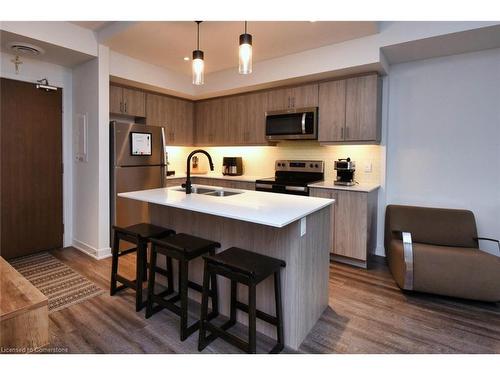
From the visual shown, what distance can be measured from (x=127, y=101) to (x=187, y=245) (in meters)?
2.88

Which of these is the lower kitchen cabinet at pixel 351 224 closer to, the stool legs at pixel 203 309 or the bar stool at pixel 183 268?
the bar stool at pixel 183 268

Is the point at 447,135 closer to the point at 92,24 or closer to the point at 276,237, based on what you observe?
the point at 276,237

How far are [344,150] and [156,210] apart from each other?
8.40 feet

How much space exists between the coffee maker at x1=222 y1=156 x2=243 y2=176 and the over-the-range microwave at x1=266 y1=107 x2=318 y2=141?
879 mm

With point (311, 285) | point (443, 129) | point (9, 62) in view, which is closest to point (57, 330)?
point (311, 285)

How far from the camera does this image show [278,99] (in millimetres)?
4152

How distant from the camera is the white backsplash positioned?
383cm

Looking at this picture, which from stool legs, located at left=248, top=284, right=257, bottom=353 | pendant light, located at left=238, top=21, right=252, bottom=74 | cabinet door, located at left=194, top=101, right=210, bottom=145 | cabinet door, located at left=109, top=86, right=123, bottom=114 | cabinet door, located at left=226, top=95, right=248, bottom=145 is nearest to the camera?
stool legs, located at left=248, top=284, right=257, bottom=353

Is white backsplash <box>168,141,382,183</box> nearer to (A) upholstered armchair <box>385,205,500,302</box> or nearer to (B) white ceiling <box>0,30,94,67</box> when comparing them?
(A) upholstered armchair <box>385,205,500,302</box>

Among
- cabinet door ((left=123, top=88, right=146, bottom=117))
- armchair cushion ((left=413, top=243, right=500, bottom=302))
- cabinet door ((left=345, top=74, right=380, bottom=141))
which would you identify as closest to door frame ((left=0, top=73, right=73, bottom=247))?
cabinet door ((left=123, top=88, right=146, bottom=117))

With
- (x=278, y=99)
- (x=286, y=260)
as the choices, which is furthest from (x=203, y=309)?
(x=278, y=99)

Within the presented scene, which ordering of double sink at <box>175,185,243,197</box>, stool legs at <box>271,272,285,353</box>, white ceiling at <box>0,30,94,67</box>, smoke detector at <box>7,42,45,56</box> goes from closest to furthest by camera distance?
1. stool legs at <box>271,272,285,353</box>
2. double sink at <box>175,185,243,197</box>
3. white ceiling at <box>0,30,94,67</box>
4. smoke detector at <box>7,42,45,56</box>

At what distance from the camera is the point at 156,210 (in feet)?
9.28
